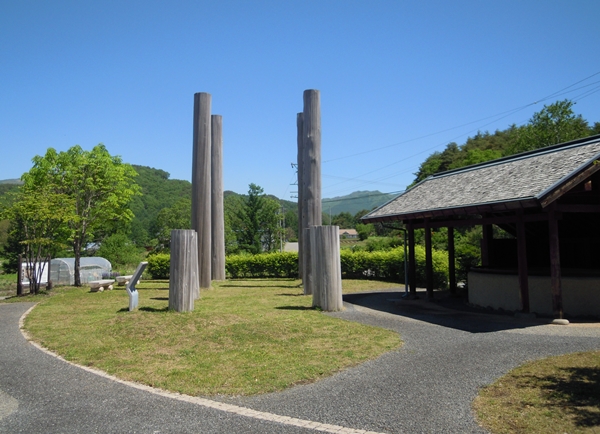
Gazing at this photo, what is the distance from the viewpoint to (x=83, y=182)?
23359 mm

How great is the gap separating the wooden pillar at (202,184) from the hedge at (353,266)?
886 cm

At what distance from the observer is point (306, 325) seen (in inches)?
416

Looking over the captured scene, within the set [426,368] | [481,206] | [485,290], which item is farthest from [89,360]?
[485,290]

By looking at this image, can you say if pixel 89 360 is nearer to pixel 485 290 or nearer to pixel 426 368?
pixel 426 368

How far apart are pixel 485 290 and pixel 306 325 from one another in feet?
20.6

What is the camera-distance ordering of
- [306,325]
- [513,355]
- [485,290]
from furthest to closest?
[485,290] → [306,325] → [513,355]

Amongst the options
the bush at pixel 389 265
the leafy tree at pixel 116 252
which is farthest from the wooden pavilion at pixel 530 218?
the leafy tree at pixel 116 252

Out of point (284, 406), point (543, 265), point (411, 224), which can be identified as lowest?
point (284, 406)

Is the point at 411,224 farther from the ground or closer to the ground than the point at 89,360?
farther from the ground

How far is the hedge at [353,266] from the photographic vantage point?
21.7 m

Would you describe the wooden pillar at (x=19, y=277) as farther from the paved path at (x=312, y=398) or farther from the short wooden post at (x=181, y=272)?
the paved path at (x=312, y=398)

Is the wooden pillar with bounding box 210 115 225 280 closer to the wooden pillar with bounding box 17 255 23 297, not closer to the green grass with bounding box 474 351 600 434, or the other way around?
the wooden pillar with bounding box 17 255 23 297

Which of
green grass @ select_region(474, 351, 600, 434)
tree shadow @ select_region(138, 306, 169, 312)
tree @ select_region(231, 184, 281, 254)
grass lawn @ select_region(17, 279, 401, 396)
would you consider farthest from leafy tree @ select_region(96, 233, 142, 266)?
green grass @ select_region(474, 351, 600, 434)

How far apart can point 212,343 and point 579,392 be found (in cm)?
580
